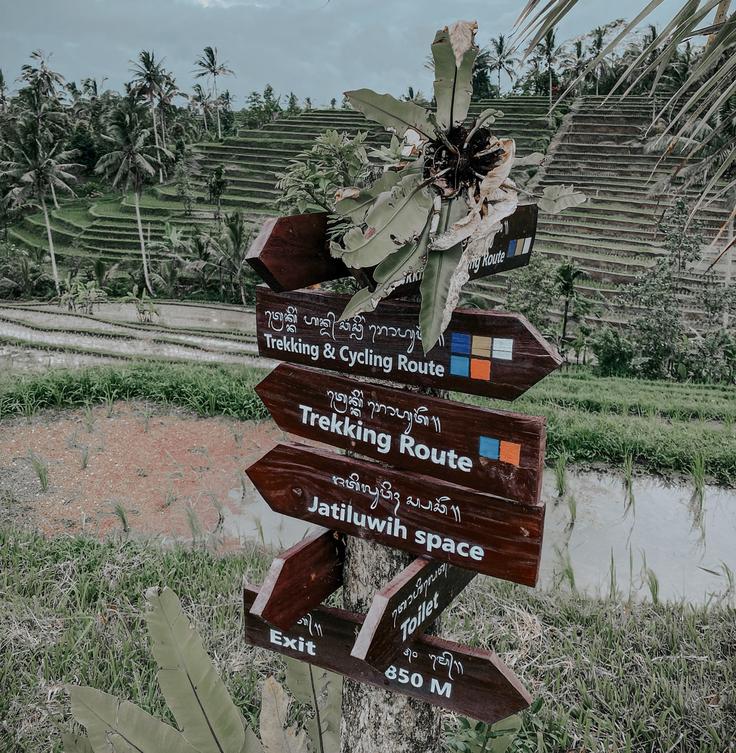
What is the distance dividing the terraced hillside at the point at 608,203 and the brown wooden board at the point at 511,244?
344 inches

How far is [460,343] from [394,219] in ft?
0.88

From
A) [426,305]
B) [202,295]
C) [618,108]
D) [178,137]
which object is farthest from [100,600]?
[178,137]

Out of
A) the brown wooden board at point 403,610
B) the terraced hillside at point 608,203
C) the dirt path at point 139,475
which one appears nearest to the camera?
the brown wooden board at point 403,610

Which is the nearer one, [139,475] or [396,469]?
[396,469]

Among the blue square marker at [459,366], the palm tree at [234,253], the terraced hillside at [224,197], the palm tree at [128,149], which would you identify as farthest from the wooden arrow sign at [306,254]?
the terraced hillside at [224,197]

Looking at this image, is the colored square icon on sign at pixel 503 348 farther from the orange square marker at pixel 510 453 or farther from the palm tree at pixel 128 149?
the palm tree at pixel 128 149

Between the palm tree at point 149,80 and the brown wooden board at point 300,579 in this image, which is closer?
the brown wooden board at point 300,579

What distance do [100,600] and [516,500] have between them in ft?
6.34

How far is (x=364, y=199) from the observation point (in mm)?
796

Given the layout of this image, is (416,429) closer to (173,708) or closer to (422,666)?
(422,666)

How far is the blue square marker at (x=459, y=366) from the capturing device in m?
0.97

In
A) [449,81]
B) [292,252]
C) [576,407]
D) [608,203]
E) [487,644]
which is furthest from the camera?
[608,203]

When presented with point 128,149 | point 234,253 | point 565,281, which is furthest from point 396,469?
point 128,149

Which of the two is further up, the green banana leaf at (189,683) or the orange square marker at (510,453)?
the orange square marker at (510,453)
